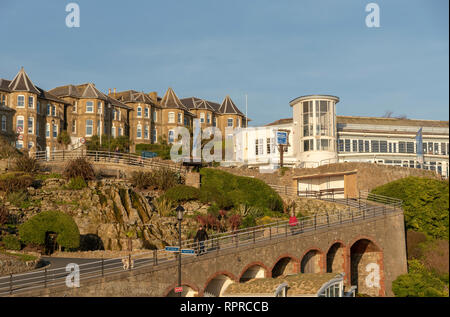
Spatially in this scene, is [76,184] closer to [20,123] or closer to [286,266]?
[286,266]

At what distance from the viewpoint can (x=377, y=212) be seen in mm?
40719

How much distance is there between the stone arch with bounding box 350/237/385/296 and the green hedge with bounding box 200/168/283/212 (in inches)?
324

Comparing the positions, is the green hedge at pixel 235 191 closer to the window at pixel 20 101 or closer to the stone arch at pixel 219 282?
the stone arch at pixel 219 282

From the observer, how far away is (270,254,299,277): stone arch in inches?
1312

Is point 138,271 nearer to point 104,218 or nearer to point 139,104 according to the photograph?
point 104,218

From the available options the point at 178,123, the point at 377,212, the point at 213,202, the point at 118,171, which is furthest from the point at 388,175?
the point at 178,123

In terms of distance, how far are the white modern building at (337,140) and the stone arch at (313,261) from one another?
22.8m

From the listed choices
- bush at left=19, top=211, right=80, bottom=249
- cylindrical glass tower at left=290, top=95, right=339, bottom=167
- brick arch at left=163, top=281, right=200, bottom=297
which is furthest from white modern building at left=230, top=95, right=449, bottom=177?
brick arch at left=163, top=281, right=200, bottom=297

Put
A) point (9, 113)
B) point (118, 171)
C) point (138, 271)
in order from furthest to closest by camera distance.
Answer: point (9, 113) < point (118, 171) < point (138, 271)

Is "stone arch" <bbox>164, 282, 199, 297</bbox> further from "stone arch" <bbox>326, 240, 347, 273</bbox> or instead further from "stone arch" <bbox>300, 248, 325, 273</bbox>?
"stone arch" <bbox>326, 240, 347, 273</bbox>

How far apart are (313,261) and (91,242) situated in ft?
44.6

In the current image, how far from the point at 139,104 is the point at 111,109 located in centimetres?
507

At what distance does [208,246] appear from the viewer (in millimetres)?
30906

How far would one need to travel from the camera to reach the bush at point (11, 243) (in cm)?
3139
